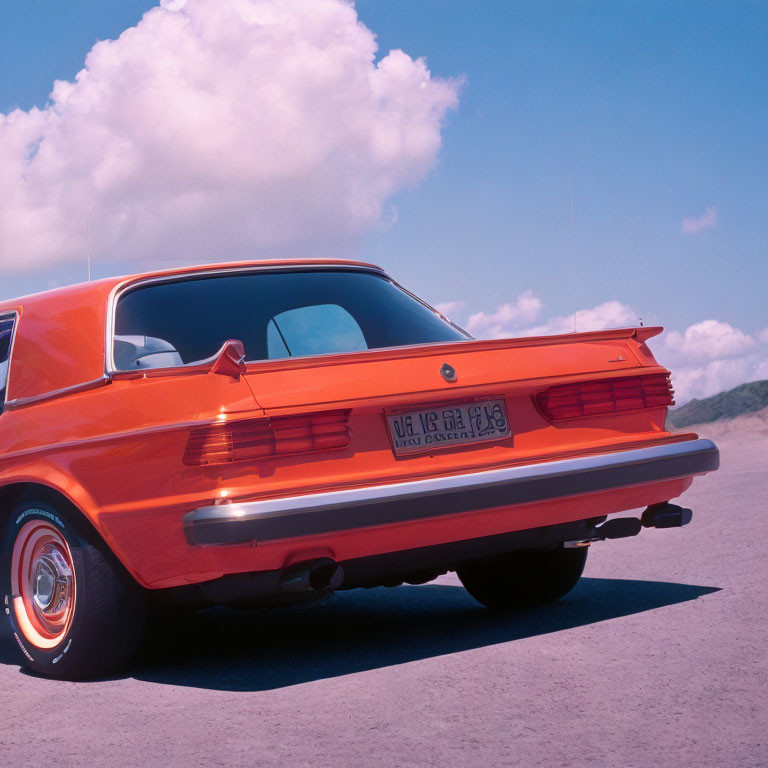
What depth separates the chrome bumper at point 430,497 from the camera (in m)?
4.29

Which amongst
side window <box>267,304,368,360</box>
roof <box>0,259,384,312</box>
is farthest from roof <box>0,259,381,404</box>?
side window <box>267,304,368,360</box>

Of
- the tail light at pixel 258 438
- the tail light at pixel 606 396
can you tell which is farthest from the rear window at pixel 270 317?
the tail light at pixel 606 396

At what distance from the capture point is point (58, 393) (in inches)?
200

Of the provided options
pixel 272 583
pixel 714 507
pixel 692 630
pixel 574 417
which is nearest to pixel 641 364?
pixel 574 417

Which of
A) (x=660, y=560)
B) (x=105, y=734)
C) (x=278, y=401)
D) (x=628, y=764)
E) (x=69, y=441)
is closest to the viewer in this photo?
(x=628, y=764)

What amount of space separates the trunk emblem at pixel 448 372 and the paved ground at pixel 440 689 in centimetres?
109

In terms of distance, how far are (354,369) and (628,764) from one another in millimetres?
1935

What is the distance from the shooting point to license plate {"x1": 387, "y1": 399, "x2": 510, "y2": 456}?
4.66 metres

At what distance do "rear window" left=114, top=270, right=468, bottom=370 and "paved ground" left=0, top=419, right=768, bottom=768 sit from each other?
48.3 inches

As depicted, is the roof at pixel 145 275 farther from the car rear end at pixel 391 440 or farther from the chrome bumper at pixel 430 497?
the chrome bumper at pixel 430 497

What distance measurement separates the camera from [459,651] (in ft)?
16.3

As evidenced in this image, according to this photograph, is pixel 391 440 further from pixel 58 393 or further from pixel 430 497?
pixel 58 393

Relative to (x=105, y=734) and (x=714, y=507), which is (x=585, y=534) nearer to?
(x=105, y=734)

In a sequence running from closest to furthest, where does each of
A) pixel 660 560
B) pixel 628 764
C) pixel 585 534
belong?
1. pixel 628 764
2. pixel 585 534
3. pixel 660 560
